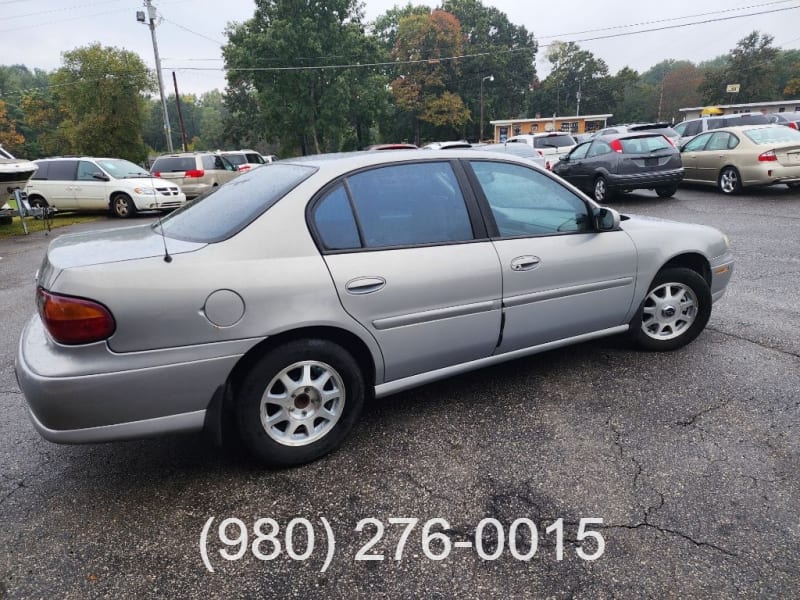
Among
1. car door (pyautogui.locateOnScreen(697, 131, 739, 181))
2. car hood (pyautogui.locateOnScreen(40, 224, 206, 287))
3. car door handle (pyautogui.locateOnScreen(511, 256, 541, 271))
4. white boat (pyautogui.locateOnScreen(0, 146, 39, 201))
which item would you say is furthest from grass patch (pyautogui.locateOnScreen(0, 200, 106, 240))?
car door (pyautogui.locateOnScreen(697, 131, 739, 181))

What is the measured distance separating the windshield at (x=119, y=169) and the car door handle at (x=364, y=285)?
46.1ft

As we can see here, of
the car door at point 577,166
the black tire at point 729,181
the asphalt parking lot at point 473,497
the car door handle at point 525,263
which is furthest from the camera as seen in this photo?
the car door at point 577,166

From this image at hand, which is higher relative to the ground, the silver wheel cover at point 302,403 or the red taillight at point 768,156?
the red taillight at point 768,156

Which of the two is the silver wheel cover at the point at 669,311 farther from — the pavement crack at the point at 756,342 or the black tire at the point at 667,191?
the black tire at the point at 667,191

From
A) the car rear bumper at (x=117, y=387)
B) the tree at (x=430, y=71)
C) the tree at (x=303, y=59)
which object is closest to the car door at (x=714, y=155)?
the car rear bumper at (x=117, y=387)

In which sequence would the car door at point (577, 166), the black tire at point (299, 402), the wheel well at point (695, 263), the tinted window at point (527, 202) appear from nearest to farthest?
1. the black tire at point (299, 402)
2. the tinted window at point (527, 202)
3. the wheel well at point (695, 263)
4. the car door at point (577, 166)

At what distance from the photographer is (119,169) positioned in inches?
573

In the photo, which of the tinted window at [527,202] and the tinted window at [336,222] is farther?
the tinted window at [527,202]

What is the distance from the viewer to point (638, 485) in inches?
97.6

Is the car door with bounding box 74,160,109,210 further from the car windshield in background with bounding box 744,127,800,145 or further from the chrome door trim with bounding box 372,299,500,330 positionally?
the car windshield in background with bounding box 744,127,800,145

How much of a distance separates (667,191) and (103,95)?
47.5 m

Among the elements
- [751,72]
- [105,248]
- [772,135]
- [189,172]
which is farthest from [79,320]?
[751,72]

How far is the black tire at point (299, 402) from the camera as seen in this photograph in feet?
8.10

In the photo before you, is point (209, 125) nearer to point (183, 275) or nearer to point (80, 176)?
point (80, 176)
